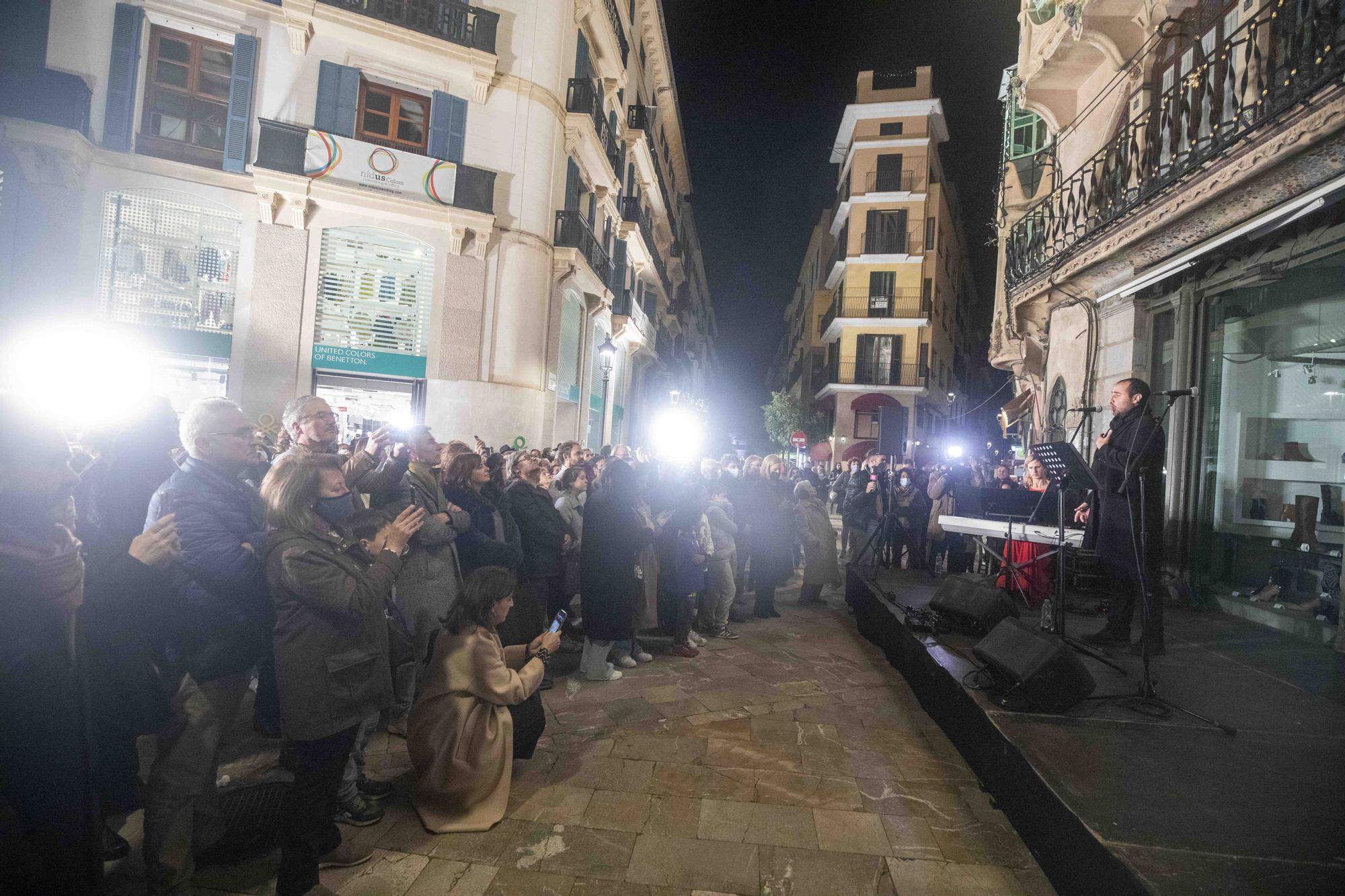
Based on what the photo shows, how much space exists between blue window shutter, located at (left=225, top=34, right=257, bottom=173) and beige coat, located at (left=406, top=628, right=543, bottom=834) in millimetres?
13264

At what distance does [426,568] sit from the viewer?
436 cm

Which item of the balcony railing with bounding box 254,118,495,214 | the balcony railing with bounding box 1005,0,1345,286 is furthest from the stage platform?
the balcony railing with bounding box 254,118,495,214

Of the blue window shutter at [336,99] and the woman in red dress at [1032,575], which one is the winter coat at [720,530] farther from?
the blue window shutter at [336,99]

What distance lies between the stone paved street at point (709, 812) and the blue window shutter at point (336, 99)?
12.8 meters

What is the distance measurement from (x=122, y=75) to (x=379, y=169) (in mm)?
4346

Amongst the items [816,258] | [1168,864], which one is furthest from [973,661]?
[816,258]

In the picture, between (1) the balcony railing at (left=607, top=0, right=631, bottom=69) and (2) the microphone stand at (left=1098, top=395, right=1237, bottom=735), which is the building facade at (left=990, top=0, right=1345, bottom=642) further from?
(1) the balcony railing at (left=607, top=0, right=631, bottom=69)

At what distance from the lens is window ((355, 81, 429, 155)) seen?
13734 mm

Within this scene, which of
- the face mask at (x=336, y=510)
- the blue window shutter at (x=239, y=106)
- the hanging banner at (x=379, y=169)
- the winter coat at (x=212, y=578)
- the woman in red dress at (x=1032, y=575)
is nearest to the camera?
the winter coat at (x=212, y=578)

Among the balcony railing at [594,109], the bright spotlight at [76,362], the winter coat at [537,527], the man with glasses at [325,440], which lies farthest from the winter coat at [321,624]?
the balcony railing at [594,109]

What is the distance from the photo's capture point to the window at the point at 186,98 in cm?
1238

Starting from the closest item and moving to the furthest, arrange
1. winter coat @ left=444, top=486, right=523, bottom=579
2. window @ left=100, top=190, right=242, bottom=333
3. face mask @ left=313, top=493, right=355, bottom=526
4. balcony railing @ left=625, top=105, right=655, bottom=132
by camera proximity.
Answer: face mask @ left=313, top=493, right=355, bottom=526 < winter coat @ left=444, top=486, right=523, bottom=579 < window @ left=100, top=190, right=242, bottom=333 < balcony railing @ left=625, top=105, right=655, bottom=132

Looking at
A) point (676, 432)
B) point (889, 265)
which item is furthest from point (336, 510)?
point (889, 265)

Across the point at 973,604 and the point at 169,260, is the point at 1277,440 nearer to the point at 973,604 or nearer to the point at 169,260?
the point at 973,604
